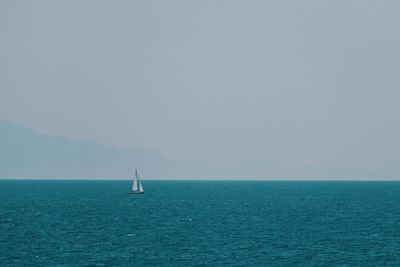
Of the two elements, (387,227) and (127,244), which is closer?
(127,244)

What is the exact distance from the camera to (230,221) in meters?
120

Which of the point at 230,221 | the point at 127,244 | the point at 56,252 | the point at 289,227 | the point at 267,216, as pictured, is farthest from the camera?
the point at 267,216

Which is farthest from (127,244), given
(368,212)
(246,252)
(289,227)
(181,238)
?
(368,212)

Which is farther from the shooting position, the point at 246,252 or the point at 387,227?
the point at 387,227

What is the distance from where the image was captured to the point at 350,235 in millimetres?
98750

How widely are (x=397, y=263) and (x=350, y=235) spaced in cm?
2559

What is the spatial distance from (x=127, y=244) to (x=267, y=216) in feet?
168

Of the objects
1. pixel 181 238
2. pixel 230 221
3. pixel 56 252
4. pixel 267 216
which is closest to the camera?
pixel 56 252

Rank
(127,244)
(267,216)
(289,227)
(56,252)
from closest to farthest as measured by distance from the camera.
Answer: (56,252), (127,244), (289,227), (267,216)

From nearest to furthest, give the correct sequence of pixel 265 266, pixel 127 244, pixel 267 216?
pixel 265 266
pixel 127 244
pixel 267 216

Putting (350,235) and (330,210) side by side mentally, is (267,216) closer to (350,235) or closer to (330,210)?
(330,210)

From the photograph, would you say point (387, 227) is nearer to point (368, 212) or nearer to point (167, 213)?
point (368, 212)

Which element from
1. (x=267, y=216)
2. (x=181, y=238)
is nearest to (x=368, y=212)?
(x=267, y=216)

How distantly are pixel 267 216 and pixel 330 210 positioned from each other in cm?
2457
